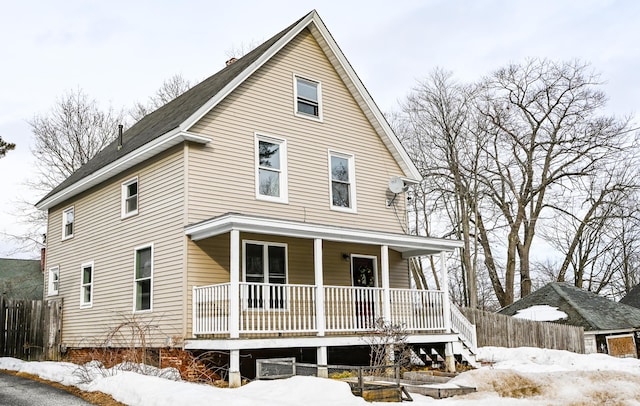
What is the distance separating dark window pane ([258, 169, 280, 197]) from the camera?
1519 cm

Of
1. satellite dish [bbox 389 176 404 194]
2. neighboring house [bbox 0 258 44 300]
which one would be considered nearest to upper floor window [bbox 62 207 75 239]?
satellite dish [bbox 389 176 404 194]

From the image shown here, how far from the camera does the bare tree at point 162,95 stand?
36812mm

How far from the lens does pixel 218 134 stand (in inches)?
571

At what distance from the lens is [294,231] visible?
1316cm

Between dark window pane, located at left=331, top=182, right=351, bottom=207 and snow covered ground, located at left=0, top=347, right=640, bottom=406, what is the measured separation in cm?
620

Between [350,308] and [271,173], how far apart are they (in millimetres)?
3885

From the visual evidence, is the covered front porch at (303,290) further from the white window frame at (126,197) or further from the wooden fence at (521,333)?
the wooden fence at (521,333)

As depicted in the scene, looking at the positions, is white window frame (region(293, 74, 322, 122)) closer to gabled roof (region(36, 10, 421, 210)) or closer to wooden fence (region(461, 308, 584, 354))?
gabled roof (region(36, 10, 421, 210))

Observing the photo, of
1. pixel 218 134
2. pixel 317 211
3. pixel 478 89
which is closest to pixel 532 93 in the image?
pixel 478 89

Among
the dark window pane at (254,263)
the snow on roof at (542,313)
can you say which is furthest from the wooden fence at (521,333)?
the dark window pane at (254,263)

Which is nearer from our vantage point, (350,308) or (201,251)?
(201,251)

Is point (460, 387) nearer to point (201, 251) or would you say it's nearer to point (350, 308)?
point (350, 308)

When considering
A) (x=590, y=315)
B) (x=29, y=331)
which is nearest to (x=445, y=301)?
(x=590, y=315)

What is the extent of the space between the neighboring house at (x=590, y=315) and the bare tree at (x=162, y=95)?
22904 millimetres
